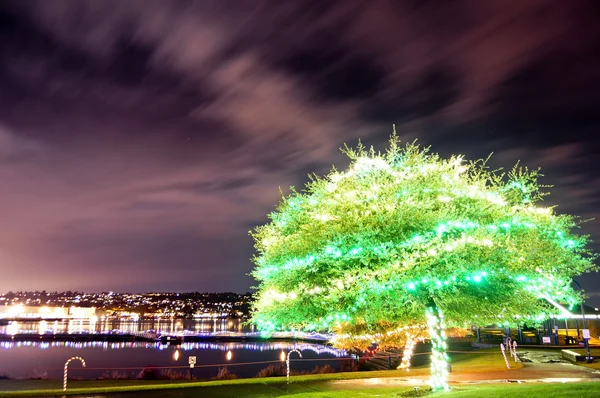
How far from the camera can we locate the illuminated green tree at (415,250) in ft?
51.1

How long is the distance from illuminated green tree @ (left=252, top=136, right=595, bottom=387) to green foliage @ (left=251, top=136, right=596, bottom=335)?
0.14 ft

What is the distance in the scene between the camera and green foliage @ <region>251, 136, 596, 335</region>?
15.6m

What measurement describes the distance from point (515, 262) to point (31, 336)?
151768mm

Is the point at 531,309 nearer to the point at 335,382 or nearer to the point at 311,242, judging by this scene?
the point at 311,242

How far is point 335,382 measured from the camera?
2520cm

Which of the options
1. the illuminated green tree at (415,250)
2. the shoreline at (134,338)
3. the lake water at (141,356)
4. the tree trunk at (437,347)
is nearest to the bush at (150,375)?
the illuminated green tree at (415,250)

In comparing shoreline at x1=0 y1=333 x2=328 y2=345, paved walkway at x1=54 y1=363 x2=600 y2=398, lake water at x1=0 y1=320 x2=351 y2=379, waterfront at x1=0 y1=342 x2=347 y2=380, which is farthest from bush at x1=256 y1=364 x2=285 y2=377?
shoreline at x1=0 y1=333 x2=328 y2=345

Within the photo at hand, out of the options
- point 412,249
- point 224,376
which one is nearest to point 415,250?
point 412,249

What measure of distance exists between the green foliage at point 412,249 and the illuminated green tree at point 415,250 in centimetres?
4

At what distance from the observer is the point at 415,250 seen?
15922 mm

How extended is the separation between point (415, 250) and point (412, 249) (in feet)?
1.80

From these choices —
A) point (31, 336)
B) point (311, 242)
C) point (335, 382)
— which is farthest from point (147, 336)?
point (311, 242)

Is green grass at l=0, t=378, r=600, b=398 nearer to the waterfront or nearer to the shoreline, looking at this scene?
the waterfront

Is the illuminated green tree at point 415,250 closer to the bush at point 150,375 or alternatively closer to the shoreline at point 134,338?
the bush at point 150,375
